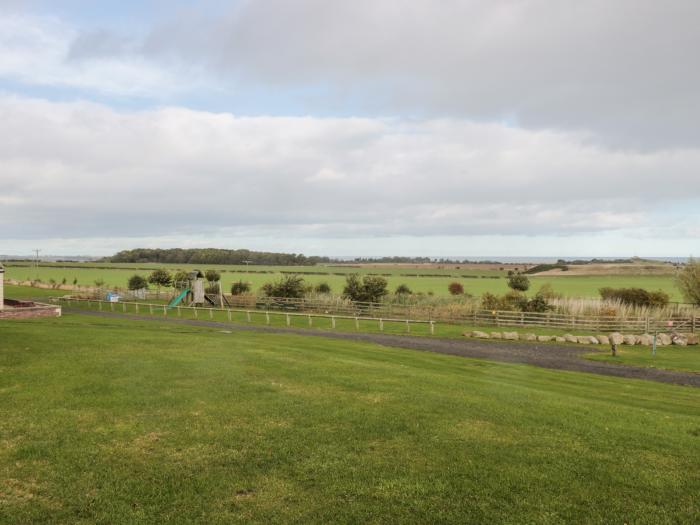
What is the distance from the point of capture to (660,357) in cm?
2503

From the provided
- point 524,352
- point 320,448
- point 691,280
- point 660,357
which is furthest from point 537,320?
point 320,448

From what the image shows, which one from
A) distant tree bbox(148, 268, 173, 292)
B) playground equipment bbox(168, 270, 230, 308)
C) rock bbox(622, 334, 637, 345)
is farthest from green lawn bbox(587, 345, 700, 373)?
distant tree bbox(148, 268, 173, 292)

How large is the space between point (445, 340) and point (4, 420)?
2466cm

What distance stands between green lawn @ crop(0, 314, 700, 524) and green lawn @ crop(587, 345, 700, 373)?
10.9 meters

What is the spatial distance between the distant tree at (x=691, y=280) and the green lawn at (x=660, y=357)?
13411 mm

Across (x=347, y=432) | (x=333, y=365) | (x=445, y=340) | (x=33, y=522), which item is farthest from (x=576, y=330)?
(x=33, y=522)

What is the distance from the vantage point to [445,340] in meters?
30.4

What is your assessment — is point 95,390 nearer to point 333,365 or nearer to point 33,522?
point 33,522

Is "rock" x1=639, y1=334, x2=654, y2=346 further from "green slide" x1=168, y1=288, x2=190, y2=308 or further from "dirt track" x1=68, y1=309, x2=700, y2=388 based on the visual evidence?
"green slide" x1=168, y1=288, x2=190, y2=308

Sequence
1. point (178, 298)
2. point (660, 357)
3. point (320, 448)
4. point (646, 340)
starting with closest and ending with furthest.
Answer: point (320, 448), point (660, 357), point (646, 340), point (178, 298)

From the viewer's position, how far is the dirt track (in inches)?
806

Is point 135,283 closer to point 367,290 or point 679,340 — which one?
point 367,290

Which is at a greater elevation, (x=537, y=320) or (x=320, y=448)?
(x=320, y=448)

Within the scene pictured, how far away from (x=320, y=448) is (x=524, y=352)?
20.6 metres
